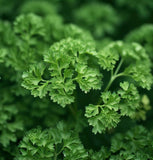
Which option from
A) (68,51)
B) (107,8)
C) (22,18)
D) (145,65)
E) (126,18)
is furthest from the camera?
(126,18)

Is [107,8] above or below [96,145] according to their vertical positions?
above

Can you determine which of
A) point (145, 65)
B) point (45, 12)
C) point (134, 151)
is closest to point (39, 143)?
point (134, 151)

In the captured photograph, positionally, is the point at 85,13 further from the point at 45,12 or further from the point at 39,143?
the point at 39,143

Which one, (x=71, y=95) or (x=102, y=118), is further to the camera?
(x=71, y=95)

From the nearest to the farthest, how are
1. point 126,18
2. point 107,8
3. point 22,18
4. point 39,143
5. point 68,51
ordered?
1. point 39,143
2. point 68,51
3. point 22,18
4. point 107,8
5. point 126,18

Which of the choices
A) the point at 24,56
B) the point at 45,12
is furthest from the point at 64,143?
the point at 45,12

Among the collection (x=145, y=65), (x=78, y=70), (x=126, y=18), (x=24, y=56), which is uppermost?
(x=126, y=18)

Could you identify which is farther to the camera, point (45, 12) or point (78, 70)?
point (45, 12)
